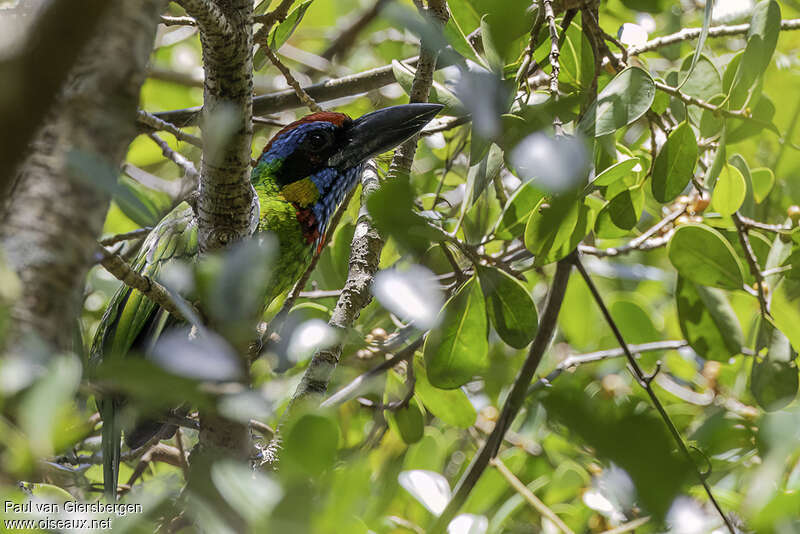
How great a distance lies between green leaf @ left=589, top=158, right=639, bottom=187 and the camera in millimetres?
1562

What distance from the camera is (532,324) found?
1.74 meters

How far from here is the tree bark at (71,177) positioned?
76cm

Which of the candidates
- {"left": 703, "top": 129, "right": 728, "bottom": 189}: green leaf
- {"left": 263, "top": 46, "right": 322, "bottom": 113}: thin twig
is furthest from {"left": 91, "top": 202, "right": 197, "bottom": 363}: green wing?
{"left": 703, "top": 129, "right": 728, "bottom": 189}: green leaf

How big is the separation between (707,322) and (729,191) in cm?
38

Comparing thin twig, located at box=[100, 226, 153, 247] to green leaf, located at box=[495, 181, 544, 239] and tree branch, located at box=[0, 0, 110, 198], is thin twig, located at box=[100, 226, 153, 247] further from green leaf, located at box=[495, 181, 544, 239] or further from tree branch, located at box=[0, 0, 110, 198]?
tree branch, located at box=[0, 0, 110, 198]

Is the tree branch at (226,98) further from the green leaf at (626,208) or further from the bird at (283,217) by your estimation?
the green leaf at (626,208)

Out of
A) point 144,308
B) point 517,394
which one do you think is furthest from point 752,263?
point 144,308

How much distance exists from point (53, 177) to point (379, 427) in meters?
1.86

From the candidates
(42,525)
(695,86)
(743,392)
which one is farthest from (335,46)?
(42,525)

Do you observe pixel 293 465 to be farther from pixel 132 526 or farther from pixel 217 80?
pixel 217 80

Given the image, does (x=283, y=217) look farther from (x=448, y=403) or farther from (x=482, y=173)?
(x=482, y=173)

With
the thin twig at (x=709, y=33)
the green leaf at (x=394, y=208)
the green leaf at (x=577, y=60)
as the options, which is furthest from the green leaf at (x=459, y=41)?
the green leaf at (x=394, y=208)

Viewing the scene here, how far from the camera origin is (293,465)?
0.78 meters

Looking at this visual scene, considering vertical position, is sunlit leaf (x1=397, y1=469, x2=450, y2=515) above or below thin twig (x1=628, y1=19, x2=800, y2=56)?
below
